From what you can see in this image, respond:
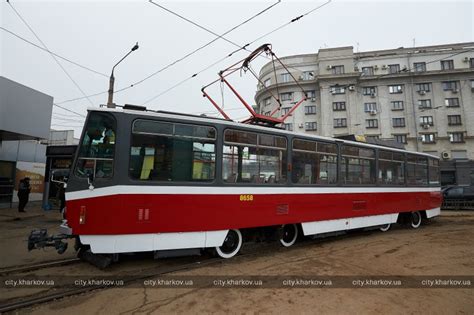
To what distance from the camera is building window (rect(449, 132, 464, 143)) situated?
102 ft

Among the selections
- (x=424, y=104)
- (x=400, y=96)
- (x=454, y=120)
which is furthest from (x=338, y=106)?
(x=454, y=120)

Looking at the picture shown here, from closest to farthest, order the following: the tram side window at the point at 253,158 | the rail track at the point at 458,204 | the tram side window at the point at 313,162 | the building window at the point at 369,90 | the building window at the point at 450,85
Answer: the tram side window at the point at 253,158 → the tram side window at the point at 313,162 → the rail track at the point at 458,204 → the building window at the point at 450,85 → the building window at the point at 369,90

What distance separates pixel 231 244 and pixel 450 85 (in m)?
38.9

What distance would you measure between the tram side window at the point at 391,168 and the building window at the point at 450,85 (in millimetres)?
30882

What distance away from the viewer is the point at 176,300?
374 cm

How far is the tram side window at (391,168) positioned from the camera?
8.91 metres

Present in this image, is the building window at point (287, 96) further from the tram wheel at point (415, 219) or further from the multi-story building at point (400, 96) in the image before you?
the tram wheel at point (415, 219)

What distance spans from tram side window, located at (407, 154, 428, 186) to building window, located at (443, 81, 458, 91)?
29.0 m

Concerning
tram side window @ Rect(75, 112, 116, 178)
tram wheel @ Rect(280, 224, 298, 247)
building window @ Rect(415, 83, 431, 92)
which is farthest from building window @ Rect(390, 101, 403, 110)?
tram side window @ Rect(75, 112, 116, 178)

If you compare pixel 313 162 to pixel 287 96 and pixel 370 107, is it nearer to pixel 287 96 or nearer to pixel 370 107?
pixel 287 96

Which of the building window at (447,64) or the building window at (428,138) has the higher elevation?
the building window at (447,64)

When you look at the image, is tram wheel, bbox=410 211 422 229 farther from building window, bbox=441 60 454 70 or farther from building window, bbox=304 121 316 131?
building window, bbox=441 60 454 70

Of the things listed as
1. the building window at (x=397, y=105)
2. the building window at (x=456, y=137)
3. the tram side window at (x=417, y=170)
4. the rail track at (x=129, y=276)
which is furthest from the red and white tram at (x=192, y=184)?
the building window at (x=456, y=137)

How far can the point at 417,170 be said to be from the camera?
10.4 m
